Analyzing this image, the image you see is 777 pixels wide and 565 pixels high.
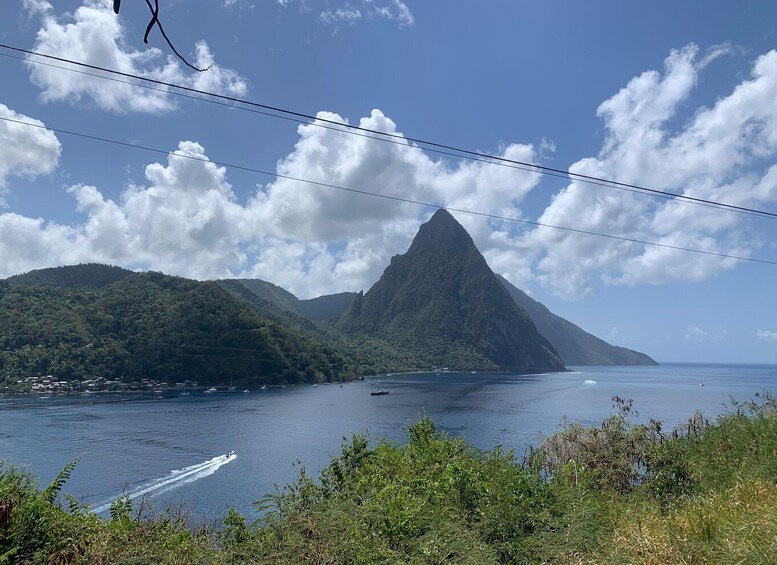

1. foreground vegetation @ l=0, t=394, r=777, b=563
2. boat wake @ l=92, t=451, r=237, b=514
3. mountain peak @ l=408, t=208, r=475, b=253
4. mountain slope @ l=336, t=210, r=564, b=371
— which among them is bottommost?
boat wake @ l=92, t=451, r=237, b=514

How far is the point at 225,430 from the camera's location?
42656 mm

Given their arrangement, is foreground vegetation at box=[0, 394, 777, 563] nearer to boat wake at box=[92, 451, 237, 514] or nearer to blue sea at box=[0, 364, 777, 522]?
blue sea at box=[0, 364, 777, 522]

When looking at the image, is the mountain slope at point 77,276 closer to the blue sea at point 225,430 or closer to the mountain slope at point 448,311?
the blue sea at point 225,430

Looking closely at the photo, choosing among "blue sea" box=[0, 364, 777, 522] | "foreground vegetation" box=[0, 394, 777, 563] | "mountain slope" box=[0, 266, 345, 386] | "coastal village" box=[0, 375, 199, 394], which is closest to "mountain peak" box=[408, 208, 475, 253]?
"mountain slope" box=[0, 266, 345, 386]

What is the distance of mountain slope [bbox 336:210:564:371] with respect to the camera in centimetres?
15538

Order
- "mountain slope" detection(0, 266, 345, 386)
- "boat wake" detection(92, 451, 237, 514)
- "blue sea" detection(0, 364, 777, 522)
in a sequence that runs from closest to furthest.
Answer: "boat wake" detection(92, 451, 237, 514)
"blue sea" detection(0, 364, 777, 522)
"mountain slope" detection(0, 266, 345, 386)

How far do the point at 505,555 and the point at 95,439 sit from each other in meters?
40.0

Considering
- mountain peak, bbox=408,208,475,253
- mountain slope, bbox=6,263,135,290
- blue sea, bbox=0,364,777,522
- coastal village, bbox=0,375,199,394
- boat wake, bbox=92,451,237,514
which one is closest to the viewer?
boat wake, bbox=92,451,237,514

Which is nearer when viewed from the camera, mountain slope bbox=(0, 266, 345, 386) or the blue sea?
the blue sea

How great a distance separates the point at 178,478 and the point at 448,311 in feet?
472

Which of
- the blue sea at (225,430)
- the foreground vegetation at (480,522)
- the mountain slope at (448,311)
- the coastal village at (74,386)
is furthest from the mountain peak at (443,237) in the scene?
the foreground vegetation at (480,522)

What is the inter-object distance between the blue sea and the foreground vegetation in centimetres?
740

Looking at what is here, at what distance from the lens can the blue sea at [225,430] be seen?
1040 inches

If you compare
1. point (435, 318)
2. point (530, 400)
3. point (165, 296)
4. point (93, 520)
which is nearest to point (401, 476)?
point (93, 520)
